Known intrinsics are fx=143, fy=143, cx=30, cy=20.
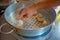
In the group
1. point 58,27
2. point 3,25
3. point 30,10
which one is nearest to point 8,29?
point 3,25

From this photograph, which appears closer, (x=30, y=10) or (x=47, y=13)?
(x=30, y=10)

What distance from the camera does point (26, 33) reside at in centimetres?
64

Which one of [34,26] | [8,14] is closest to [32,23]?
[34,26]

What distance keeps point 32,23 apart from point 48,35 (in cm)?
10

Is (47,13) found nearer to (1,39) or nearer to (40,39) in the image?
(40,39)

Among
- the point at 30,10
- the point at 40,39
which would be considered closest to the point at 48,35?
the point at 40,39

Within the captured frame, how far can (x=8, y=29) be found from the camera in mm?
698

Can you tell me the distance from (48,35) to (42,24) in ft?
0.20

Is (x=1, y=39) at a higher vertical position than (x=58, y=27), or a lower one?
lower

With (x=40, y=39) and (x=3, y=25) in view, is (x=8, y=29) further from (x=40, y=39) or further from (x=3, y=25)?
(x=40, y=39)

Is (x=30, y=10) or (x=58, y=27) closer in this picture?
(x=30, y=10)

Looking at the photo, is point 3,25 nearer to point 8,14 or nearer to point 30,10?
point 8,14

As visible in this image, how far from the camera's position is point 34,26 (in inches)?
27.4

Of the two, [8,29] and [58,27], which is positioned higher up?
[58,27]
